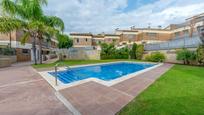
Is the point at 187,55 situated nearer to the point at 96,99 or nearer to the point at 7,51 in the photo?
the point at 96,99

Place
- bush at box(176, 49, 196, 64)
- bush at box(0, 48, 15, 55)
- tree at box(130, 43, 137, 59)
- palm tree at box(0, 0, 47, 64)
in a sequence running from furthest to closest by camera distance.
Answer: tree at box(130, 43, 137, 59) < bush at box(0, 48, 15, 55) < bush at box(176, 49, 196, 64) < palm tree at box(0, 0, 47, 64)

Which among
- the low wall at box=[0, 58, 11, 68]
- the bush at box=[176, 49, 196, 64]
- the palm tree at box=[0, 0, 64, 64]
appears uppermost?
the palm tree at box=[0, 0, 64, 64]

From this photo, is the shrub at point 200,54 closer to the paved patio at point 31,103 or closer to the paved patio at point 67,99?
the paved patio at point 67,99

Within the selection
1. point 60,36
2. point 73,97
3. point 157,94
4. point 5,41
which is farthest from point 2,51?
point 157,94

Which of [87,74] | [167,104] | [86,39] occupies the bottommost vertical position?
[87,74]

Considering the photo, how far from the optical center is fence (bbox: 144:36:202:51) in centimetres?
1681

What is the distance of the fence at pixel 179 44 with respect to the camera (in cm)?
1681

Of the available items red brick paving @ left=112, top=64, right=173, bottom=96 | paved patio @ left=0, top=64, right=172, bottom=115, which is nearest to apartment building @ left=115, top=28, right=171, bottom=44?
red brick paving @ left=112, top=64, right=173, bottom=96

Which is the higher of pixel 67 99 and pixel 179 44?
pixel 179 44

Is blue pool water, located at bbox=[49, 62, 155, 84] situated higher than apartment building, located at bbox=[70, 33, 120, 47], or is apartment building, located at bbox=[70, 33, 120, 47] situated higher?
apartment building, located at bbox=[70, 33, 120, 47]

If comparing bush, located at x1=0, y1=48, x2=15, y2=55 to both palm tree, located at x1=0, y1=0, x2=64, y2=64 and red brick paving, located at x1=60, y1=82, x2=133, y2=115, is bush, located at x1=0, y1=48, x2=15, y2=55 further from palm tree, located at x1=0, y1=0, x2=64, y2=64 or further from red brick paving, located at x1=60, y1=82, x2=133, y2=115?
red brick paving, located at x1=60, y1=82, x2=133, y2=115

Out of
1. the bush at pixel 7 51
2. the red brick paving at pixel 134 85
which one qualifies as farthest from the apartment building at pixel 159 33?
the red brick paving at pixel 134 85

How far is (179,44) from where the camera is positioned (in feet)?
63.5

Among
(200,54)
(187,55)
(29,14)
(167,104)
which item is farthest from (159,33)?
(167,104)
